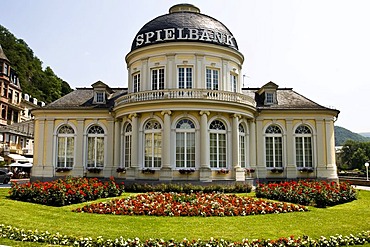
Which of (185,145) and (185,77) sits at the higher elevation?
(185,77)

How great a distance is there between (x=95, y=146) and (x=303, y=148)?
62.3ft

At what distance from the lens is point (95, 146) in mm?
30688

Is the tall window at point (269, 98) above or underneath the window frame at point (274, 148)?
above

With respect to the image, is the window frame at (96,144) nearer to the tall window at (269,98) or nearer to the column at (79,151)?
the column at (79,151)

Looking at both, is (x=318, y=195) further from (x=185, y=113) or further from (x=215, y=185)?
(x=185, y=113)

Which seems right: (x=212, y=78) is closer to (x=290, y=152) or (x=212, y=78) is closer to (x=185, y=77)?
(x=185, y=77)

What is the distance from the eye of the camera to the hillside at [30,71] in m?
75.9

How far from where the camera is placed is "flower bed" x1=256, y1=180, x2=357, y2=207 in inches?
700

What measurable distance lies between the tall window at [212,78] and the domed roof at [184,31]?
2398 mm

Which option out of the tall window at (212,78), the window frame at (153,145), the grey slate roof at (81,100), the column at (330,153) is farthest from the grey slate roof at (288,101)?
the grey slate roof at (81,100)

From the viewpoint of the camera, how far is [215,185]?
78.4 ft

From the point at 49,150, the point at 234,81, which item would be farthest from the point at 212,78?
the point at 49,150

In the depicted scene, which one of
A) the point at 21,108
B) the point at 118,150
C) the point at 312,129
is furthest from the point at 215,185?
the point at 21,108

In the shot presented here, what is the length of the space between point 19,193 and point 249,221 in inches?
476
